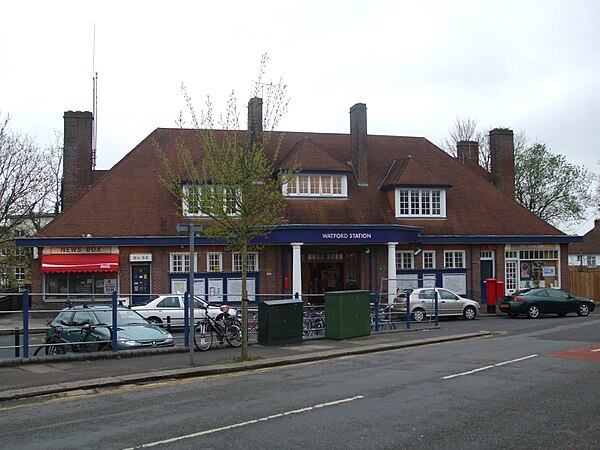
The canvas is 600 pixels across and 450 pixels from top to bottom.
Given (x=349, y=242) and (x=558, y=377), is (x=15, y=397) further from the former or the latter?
(x=349, y=242)

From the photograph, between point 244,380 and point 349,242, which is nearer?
point 244,380

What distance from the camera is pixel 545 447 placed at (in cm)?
789

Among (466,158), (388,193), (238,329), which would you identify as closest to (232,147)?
(238,329)

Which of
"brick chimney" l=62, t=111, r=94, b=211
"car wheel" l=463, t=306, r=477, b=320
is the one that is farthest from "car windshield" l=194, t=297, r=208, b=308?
"brick chimney" l=62, t=111, r=94, b=211

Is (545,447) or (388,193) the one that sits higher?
(388,193)

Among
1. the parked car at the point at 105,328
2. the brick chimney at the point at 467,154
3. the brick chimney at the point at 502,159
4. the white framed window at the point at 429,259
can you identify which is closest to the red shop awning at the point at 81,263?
the parked car at the point at 105,328

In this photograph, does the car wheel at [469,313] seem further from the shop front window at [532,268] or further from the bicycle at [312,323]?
the bicycle at [312,323]

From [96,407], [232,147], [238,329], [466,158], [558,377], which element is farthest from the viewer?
[466,158]

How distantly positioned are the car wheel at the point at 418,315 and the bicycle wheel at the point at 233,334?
449 inches

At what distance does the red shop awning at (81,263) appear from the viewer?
30312 mm

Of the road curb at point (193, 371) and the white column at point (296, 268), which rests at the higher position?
the white column at point (296, 268)

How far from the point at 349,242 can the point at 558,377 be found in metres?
20.6

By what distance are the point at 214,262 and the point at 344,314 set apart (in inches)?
524

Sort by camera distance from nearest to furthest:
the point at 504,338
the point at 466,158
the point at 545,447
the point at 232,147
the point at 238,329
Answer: the point at 545,447
the point at 232,147
the point at 238,329
the point at 504,338
the point at 466,158
